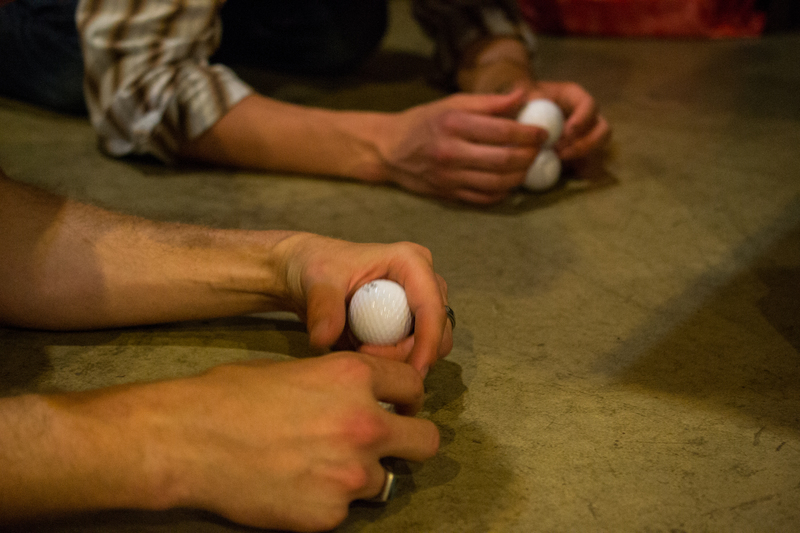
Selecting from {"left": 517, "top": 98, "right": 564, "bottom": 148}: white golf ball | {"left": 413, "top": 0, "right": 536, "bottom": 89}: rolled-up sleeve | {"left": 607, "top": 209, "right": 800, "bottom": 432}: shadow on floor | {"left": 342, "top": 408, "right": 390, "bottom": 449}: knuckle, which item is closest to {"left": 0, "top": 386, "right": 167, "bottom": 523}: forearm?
{"left": 342, "top": 408, "right": 390, "bottom": 449}: knuckle

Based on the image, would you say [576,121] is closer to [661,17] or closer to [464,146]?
[464,146]

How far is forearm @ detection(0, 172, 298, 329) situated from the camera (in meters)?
0.98

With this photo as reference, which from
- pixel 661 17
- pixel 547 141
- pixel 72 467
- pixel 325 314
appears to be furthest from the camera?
pixel 661 17

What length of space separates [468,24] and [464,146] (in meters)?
0.80

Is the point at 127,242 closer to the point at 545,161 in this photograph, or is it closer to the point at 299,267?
the point at 299,267

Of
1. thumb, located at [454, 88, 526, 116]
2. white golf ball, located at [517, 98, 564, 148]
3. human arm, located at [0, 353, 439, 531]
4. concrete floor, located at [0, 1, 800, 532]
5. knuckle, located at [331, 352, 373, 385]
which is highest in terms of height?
thumb, located at [454, 88, 526, 116]

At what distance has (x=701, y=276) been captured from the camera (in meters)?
1.25

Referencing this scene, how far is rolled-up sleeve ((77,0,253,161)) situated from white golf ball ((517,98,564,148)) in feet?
2.29

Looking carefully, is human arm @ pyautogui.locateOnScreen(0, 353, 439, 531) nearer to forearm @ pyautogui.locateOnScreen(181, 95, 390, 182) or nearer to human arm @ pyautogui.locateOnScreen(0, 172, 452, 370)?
human arm @ pyautogui.locateOnScreen(0, 172, 452, 370)

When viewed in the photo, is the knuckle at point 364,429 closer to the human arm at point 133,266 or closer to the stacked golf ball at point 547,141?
the human arm at point 133,266

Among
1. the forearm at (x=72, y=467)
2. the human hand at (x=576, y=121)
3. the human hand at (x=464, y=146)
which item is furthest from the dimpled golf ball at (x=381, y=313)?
the human hand at (x=576, y=121)

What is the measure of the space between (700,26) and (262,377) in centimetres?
273

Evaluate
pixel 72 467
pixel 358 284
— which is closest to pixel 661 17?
pixel 358 284

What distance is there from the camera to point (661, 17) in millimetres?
2717
